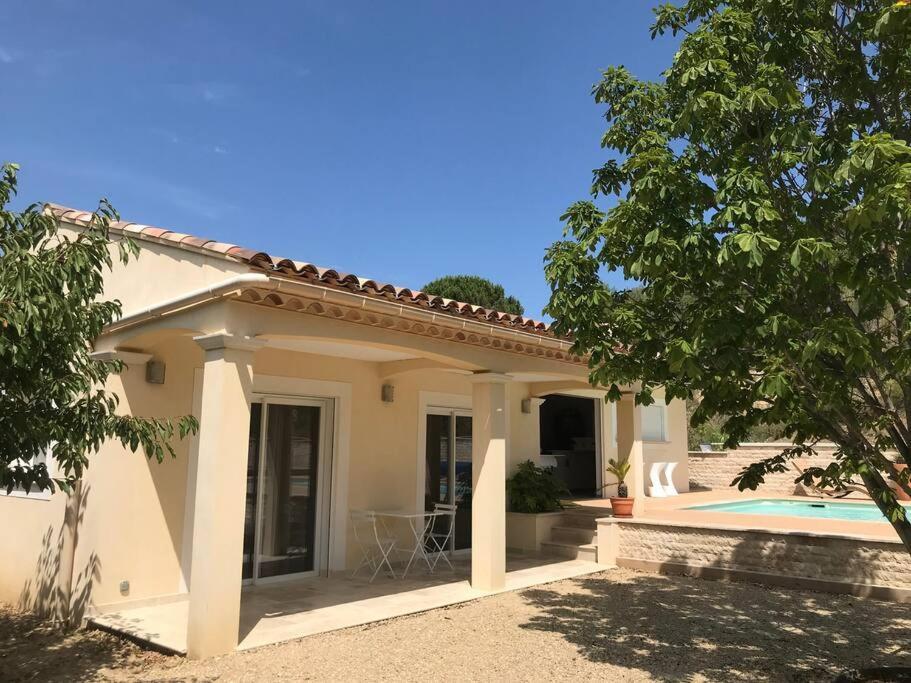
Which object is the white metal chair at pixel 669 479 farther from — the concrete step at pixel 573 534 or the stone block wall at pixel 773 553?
the stone block wall at pixel 773 553

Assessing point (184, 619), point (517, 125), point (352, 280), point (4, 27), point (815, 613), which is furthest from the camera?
point (517, 125)

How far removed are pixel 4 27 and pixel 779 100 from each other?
33.7 ft

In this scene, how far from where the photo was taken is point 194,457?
825cm

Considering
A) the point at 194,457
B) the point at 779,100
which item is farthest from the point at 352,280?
the point at 779,100

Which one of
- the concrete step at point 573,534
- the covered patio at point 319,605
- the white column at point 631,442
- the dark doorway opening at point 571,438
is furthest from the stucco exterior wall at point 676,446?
the covered patio at point 319,605

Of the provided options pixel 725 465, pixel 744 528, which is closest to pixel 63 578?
pixel 744 528

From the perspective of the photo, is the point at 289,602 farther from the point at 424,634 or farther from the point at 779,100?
the point at 779,100

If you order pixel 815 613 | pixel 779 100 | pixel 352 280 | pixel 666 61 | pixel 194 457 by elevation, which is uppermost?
pixel 666 61

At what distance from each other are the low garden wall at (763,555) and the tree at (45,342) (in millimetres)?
8453

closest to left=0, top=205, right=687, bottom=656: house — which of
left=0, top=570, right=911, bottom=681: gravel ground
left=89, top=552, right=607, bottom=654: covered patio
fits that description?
left=89, top=552, right=607, bottom=654: covered patio

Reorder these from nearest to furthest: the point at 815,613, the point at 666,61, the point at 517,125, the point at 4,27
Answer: the point at 666,61
the point at 815,613
the point at 4,27
the point at 517,125

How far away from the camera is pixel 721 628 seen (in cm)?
733

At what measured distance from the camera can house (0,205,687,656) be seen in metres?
6.10

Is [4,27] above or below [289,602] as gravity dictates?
above
